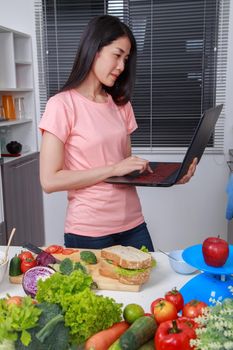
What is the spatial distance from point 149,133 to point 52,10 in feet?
4.11

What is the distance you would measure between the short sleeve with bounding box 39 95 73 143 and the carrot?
2.27 ft

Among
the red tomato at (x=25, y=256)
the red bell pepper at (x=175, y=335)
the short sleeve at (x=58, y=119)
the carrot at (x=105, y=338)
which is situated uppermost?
the short sleeve at (x=58, y=119)

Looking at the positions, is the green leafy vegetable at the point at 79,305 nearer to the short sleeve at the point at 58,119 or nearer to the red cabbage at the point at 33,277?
the red cabbage at the point at 33,277

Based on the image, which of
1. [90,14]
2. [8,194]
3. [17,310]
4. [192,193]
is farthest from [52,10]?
[17,310]

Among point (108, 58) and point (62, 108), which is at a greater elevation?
point (108, 58)

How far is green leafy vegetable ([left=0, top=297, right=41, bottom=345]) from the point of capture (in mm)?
674

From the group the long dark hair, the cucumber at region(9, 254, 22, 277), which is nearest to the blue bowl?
the cucumber at region(9, 254, 22, 277)

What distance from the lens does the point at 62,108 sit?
1.30 metres

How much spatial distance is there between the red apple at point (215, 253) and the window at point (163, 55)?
2.17 metres

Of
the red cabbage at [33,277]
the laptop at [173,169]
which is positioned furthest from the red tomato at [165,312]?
the laptop at [173,169]

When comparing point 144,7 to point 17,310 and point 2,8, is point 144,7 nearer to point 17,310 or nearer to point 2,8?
point 2,8

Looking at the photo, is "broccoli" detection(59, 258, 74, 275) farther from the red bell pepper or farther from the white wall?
the white wall

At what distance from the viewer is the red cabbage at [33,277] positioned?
1.01m

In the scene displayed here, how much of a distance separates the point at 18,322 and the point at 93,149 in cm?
77
